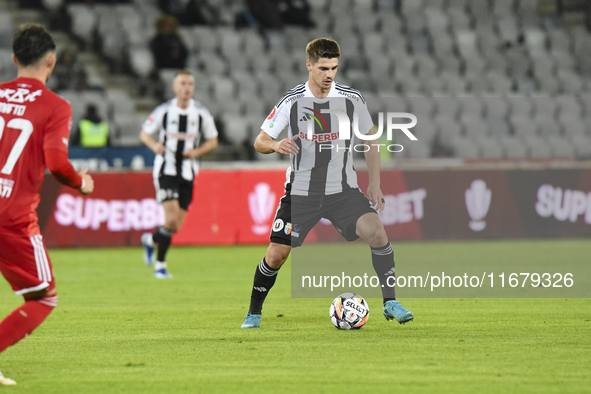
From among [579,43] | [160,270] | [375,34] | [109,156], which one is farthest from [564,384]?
[579,43]

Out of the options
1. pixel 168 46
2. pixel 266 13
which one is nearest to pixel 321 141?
pixel 168 46

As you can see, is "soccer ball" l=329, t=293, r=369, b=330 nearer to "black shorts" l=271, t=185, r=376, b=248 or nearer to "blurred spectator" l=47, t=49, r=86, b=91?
"black shorts" l=271, t=185, r=376, b=248

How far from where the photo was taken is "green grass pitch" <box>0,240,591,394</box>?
4.36 meters

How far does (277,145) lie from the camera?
5.84m

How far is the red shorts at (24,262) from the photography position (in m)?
4.29

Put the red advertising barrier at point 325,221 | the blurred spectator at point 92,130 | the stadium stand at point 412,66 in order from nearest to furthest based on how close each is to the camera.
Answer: the red advertising barrier at point 325,221 < the blurred spectator at point 92,130 < the stadium stand at point 412,66

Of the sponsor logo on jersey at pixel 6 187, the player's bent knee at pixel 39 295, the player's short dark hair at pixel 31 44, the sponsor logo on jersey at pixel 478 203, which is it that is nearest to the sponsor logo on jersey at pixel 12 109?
the player's short dark hair at pixel 31 44

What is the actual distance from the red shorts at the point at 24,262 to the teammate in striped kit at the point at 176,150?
5.59 metres

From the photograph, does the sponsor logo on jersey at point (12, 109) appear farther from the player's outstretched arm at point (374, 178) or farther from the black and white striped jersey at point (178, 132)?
the black and white striped jersey at point (178, 132)

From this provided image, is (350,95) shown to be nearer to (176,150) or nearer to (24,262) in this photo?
(24,262)

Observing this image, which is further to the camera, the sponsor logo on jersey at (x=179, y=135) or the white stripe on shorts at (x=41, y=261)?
the sponsor logo on jersey at (x=179, y=135)

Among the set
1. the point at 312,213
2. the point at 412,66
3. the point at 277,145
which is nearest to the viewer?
the point at 277,145

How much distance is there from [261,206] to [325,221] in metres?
1.12

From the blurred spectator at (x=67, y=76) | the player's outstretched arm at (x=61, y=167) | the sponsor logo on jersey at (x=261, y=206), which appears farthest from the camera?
the blurred spectator at (x=67, y=76)
